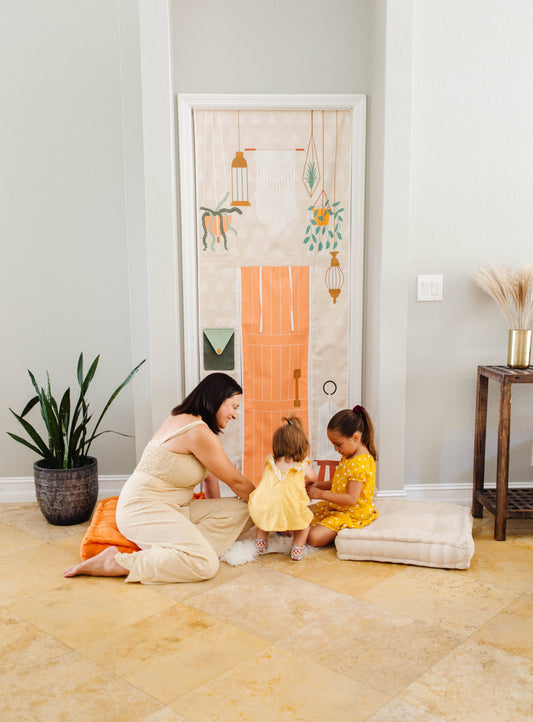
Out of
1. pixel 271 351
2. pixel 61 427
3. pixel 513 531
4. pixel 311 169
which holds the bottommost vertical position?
pixel 513 531

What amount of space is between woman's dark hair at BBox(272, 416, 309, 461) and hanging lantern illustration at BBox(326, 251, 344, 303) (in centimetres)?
90

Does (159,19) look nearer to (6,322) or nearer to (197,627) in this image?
(6,322)

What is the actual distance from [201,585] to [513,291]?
1.79 meters

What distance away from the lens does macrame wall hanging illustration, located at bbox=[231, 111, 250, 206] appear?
312 cm

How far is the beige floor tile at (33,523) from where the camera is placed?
2.88m

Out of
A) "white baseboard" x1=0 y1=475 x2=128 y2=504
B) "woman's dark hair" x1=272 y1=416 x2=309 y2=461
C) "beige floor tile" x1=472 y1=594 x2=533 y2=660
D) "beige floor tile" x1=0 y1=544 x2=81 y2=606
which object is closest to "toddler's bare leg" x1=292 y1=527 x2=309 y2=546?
"woman's dark hair" x1=272 y1=416 x2=309 y2=461

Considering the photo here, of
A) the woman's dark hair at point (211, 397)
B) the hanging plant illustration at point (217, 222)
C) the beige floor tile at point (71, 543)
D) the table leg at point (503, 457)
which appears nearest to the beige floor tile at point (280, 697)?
the woman's dark hair at point (211, 397)

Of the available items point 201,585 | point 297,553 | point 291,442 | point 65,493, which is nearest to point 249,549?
point 297,553

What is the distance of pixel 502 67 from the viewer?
9.75ft

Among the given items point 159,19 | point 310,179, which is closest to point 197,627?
point 310,179

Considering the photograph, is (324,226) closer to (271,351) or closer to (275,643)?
(271,351)

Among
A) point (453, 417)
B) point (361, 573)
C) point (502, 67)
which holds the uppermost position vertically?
point (502, 67)

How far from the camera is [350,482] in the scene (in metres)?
2.67

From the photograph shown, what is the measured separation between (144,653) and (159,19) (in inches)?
100
